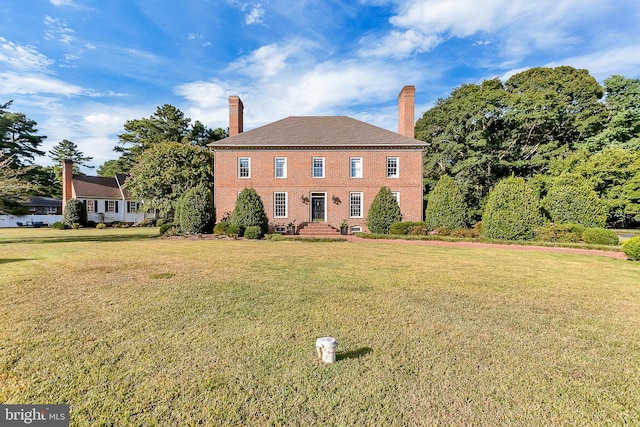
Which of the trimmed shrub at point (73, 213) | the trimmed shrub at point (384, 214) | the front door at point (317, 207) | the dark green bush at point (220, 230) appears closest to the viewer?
the dark green bush at point (220, 230)

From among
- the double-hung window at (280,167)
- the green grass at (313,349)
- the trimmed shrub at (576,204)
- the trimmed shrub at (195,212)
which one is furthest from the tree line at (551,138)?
the trimmed shrub at (195,212)

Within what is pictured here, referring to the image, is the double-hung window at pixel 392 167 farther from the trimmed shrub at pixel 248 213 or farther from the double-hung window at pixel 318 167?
the trimmed shrub at pixel 248 213

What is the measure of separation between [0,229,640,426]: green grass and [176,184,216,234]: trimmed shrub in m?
10.9

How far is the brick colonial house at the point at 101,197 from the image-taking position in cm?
3114

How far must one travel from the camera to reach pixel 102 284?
20.6 ft

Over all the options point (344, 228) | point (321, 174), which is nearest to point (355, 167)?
point (321, 174)

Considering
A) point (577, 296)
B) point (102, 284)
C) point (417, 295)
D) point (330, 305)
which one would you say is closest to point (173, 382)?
point (330, 305)

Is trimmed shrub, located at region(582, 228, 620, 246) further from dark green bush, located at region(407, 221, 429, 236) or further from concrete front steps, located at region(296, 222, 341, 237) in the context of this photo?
concrete front steps, located at region(296, 222, 341, 237)

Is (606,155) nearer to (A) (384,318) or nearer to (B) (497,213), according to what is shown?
(B) (497,213)

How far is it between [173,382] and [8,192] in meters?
16.7

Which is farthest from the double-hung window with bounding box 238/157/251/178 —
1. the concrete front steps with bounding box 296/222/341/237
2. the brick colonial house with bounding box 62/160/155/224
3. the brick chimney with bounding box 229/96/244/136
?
the brick colonial house with bounding box 62/160/155/224

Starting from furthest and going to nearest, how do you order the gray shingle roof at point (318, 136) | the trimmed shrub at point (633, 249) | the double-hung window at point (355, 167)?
the double-hung window at point (355, 167) → the gray shingle roof at point (318, 136) → the trimmed shrub at point (633, 249)

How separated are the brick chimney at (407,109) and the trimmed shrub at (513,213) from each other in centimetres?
877

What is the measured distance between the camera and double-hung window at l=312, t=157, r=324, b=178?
69.1ft
